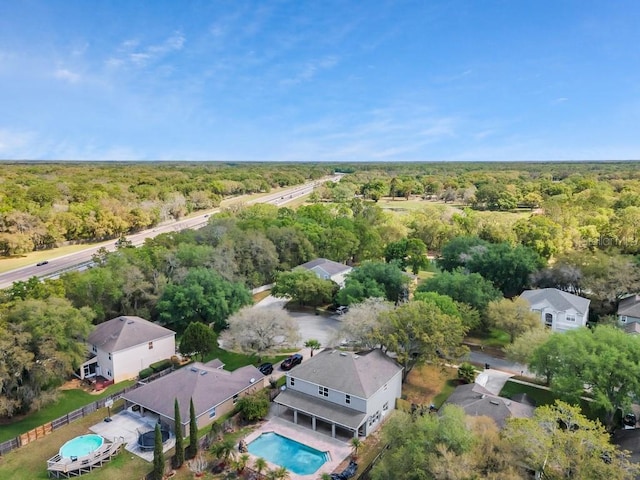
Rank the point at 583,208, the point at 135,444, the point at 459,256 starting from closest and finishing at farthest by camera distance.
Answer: the point at 135,444, the point at 459,256, the point at 583,208

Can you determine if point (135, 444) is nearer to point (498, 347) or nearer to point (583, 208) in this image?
point (498, 347)

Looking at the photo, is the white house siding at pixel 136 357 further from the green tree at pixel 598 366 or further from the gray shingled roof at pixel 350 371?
the green tree at pixel 598 366

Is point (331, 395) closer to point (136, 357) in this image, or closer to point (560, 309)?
point (136, 357)

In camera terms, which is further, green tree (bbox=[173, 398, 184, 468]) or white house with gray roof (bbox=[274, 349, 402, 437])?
white house with gray roof (bbox=[274, 349, 402, 437])

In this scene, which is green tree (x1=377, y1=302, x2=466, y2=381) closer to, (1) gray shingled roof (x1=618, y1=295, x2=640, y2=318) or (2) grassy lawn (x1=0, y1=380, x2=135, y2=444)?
(2) grassy lawn (x1=0, y1=380, x2=135, y2=444)

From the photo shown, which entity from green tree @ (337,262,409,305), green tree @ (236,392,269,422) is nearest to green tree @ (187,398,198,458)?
green tree @ (236,392,269,422)

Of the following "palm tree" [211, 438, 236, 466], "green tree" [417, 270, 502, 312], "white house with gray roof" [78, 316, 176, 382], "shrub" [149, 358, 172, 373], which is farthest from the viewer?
"green tree" [417, 270, 502, 312]

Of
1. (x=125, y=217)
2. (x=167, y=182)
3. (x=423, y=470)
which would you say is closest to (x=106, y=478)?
(x=423, y=470)
